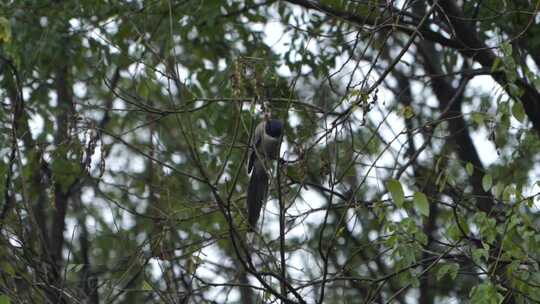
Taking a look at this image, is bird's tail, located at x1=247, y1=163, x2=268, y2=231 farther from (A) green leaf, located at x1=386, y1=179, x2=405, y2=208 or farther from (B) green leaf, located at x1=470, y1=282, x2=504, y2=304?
(B) green leaf, located at x1=470, y1=282, x2=504, y2=304

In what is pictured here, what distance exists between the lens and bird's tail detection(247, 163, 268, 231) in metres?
5.73

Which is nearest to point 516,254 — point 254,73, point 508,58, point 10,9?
point 508,58

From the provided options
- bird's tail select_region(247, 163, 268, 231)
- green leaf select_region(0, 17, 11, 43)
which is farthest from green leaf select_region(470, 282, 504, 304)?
green leaf select_region(0, 17, 11, 43)

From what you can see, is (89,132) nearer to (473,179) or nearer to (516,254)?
(516,254)

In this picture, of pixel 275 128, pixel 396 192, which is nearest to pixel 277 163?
pixel 396 192

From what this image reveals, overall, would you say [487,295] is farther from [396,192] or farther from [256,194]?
[256,194]

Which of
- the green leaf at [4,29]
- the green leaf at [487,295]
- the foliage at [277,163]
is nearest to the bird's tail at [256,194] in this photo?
the foliage at [277,163]

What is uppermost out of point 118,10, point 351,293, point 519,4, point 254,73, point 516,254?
point 118,10

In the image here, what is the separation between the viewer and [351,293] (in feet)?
31.1

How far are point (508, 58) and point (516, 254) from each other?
115 centimetres

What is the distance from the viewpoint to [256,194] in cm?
582

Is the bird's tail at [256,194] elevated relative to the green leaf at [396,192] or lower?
elevated

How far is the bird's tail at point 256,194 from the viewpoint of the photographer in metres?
5.73

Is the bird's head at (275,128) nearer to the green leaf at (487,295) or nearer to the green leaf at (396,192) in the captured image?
the green leaf at (396,192)
